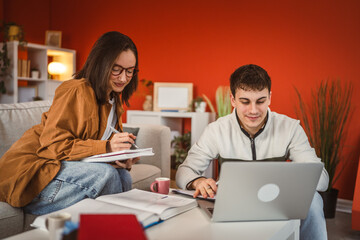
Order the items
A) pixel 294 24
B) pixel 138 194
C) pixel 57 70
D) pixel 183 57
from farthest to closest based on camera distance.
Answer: pixel 57 70
pixel 183 57
pixel 294 24
pixel 138 194

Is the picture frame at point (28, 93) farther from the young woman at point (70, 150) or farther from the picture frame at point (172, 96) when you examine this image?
the young woman at point (70, 150)

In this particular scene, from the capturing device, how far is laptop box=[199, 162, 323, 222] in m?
0.99

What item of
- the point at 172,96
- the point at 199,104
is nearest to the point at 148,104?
the point at 172,96

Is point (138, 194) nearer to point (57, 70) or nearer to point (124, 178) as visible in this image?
point (124, 178)

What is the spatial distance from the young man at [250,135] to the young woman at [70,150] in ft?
1.23

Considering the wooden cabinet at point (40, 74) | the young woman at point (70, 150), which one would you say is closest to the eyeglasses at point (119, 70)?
the young woman at point (70, 150)

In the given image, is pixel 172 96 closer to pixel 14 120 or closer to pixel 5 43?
pixel 5 43

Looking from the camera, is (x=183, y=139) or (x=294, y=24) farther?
(x=183, y=139)

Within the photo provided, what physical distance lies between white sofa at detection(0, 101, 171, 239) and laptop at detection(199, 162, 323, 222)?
3.01ft

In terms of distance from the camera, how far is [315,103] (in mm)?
3229

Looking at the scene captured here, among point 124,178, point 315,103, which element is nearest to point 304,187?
point 124,178

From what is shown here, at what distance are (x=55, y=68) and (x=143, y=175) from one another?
3051mm

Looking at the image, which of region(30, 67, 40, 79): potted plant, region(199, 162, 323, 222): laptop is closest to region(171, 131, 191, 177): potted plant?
region(30, 67, 40, 79): potted plant

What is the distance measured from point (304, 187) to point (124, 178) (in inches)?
34.8
